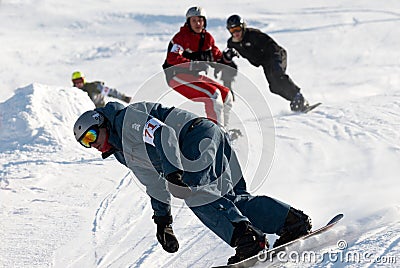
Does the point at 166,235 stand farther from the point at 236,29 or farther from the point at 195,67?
the point at 236,29

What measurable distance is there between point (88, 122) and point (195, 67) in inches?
132

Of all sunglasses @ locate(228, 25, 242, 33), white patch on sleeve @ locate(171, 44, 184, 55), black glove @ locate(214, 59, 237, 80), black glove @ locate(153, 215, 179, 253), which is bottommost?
black glove @ locate(153, 215, 179, 253)

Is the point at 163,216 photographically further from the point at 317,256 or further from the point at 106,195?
the point at 106,195

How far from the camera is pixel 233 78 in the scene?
28.5ft

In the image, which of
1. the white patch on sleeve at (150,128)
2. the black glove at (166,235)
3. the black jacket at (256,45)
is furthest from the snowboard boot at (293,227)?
the black jacket at (256,45)

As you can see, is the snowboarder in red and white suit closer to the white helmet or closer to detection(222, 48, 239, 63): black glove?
detection(222, 48, 239, 63): black glove

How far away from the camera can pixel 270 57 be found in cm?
962

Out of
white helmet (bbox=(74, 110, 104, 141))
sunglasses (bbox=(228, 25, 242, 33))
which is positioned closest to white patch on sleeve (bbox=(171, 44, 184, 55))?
sunglasses (bbox=(228, 25, 242, 33))

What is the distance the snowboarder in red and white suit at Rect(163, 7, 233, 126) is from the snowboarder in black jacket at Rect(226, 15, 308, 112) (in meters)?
1.88

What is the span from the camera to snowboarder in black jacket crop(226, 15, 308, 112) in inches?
372

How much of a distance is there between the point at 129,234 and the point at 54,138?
4000mm

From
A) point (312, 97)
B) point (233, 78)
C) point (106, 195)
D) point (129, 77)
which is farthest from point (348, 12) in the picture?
point (106, 195)

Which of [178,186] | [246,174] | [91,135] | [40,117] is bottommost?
[246,174]

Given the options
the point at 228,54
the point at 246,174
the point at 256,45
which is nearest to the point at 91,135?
the point at 246,174
